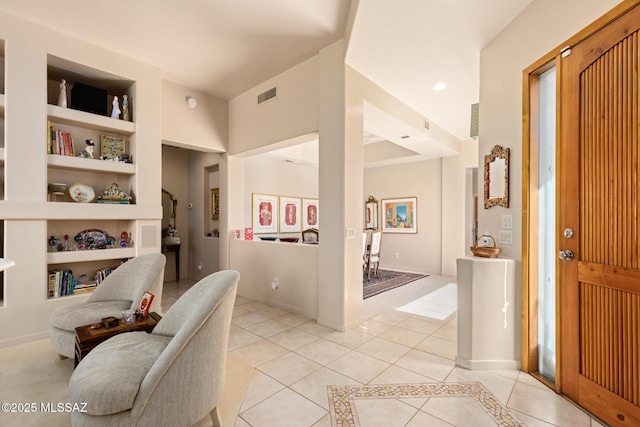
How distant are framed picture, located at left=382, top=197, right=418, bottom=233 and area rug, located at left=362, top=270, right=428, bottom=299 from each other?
3.69 ft

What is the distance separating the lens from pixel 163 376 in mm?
1473

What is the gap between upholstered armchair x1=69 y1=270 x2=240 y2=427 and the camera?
138 centimetres

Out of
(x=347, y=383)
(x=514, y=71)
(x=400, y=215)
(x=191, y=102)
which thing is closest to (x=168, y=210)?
(x=191, y=102)

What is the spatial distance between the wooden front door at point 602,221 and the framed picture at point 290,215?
494 centimetres

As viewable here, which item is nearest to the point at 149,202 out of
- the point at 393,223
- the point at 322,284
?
the point at 322,284

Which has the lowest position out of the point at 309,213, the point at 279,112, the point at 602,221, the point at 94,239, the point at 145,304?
the point at 145,304

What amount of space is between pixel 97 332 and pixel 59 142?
2533 millimetres

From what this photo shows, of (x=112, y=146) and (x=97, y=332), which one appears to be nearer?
(x=97, y=332)

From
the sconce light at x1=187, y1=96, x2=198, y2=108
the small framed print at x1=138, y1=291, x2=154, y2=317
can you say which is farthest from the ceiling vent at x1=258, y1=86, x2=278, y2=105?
the small framed print at x1=138, y1=291, x2=154, y2=317

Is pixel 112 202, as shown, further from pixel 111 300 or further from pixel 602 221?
pixel 602 221

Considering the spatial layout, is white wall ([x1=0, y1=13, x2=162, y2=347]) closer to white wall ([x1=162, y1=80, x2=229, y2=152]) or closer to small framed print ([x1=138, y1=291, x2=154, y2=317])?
white wall ([x1=162, y1=80, x2=229, y2=152])

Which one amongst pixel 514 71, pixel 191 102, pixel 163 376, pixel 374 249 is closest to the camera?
pixel 163 376

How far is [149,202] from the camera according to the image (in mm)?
3883

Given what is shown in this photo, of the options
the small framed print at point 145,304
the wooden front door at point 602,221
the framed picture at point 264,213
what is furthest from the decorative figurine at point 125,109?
the wooden front door at point 602,221
